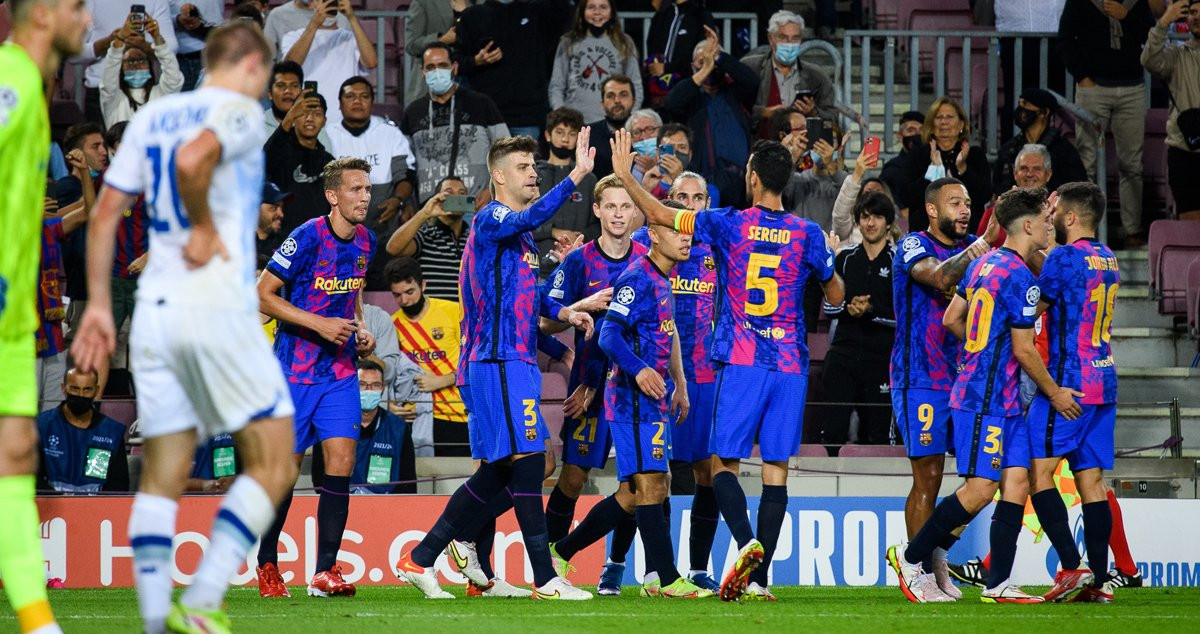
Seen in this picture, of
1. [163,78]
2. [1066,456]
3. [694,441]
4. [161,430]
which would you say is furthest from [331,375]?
[163,78]

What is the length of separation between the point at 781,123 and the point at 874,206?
226 cm

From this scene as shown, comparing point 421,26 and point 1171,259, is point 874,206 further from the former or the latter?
point 421,26

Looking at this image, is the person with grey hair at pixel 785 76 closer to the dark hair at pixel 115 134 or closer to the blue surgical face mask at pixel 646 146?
the blue surgical face mask at pixel 646 146

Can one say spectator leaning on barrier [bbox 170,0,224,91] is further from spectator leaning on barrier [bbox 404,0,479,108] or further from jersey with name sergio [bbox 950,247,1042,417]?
jersey with name sergio [bbox 950,247,1042,417]

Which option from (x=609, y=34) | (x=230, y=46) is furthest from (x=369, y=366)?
(x=230, y=46)

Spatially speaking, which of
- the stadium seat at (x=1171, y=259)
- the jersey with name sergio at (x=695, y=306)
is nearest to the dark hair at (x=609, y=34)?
the jersey with name sergio at (x=695, y=306)

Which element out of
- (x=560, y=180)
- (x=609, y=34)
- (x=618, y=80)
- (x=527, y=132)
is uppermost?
(x=609, y=34)

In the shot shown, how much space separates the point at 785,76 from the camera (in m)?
14.5

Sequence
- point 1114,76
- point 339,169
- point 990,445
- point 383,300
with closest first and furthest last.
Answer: point 990,445 → point 339,169 → point 383,300 → point 1114,76

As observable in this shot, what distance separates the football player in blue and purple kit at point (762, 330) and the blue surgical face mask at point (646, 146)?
397cm

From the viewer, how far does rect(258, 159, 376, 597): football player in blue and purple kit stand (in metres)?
8.77

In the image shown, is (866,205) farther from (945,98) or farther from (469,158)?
(469,158)

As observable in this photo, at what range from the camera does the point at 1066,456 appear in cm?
877

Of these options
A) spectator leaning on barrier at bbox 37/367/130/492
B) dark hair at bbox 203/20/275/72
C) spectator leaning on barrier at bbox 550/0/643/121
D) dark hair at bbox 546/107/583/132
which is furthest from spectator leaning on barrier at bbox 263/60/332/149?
dark hair at bbox 203/20/275/72
